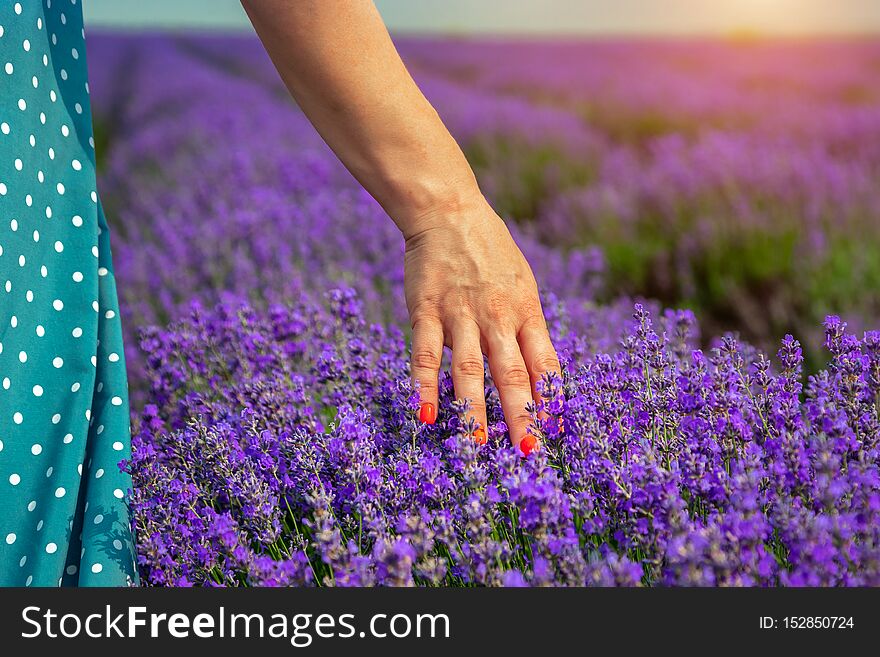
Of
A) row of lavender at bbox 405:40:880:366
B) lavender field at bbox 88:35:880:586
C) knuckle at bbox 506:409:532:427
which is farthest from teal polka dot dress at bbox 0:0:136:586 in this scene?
row of lavender at bbox 405:40:880:366

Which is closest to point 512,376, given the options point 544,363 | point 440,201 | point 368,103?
point 544,363

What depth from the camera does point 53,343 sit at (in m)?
1.66

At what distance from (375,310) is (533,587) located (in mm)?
1909

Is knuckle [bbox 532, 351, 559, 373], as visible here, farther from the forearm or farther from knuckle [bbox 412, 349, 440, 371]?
the forearm

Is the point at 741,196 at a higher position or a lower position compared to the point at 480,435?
higher

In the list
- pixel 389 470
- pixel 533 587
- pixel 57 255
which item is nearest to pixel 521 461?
pixel 389 470

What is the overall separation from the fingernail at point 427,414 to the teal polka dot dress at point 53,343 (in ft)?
1.84

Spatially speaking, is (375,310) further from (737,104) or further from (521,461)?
(737,104)

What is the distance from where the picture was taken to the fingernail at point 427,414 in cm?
157

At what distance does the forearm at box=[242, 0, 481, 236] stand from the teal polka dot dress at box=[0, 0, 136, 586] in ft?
1.52

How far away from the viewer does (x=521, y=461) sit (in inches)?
57.6

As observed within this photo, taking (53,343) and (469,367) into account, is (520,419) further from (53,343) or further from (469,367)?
(53,343)

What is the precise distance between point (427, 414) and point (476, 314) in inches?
7.9

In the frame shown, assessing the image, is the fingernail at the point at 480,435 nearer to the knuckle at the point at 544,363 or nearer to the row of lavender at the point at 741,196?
the knuckle at the point at 544,363
